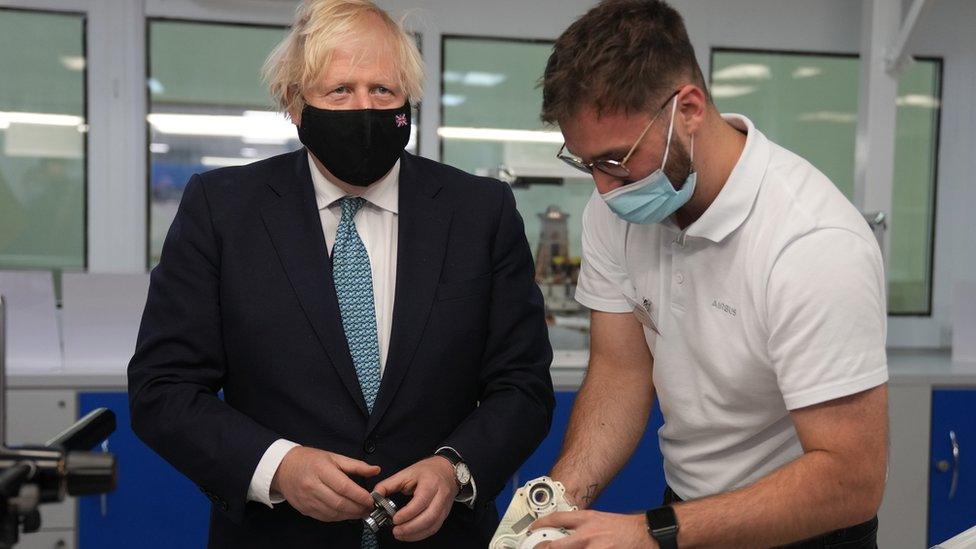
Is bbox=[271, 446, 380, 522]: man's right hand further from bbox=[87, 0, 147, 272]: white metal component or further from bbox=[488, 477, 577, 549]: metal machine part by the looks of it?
bbox=[87, 0, 147, 272]: white metal component

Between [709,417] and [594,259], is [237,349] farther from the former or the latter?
[709,417]

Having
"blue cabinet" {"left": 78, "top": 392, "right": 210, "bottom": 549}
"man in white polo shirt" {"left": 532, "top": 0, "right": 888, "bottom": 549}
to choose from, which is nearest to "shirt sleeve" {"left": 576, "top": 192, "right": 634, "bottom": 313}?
"man in white polo shirt" {"left": 532, "top": 0, "right": 888, "bottom": 549}

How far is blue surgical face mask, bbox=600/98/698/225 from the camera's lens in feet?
3.78

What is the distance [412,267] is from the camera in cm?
132

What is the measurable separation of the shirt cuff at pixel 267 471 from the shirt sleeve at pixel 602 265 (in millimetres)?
571

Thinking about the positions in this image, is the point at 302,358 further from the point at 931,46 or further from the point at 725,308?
the point at 931,46

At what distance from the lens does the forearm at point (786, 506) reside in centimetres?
108

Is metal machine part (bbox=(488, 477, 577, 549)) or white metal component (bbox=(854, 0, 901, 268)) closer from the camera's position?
metal machine part (bbox=(488, 477, 577, 549))

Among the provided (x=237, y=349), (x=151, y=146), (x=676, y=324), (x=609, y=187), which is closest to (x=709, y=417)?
(x=676, y=324)

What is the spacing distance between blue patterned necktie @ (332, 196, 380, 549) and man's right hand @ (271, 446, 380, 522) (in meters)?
0.13

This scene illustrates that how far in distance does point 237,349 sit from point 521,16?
7.51 ft

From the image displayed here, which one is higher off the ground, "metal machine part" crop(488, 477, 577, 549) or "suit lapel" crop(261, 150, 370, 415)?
"suit lapel" crop(261, 150, 370, 415)

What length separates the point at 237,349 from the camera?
4.19ft

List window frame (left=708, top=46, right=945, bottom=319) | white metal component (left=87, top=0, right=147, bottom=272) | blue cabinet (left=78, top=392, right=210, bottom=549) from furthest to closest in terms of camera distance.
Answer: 1. window frame (left=708, top=46, right=945, bottom=319)
2. white metal component (left=87, top=0, right=147, bottom=272)
3. blue cabinet (left=78, top=392, right=210, bottom=549)
